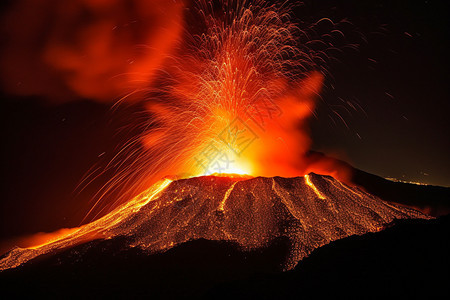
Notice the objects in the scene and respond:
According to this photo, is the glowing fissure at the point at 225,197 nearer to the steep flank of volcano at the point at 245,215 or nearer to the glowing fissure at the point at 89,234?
the steep flank of volcano at the point at 245,215

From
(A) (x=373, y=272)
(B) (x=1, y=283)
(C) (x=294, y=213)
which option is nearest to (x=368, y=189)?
(C) (x=294, y=213)

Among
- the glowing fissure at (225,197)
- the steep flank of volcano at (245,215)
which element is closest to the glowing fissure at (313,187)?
the steep flank of volcano at (245,215)

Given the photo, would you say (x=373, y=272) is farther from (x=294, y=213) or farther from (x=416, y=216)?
(x=416, y=216)

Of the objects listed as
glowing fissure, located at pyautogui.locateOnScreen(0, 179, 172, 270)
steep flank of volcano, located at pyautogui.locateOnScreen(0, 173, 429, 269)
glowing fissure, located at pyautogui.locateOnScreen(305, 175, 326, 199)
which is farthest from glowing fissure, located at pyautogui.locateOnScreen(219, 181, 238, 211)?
glowing fissure, located at pyautogui.locateOnScreen(305, 175, 326, 199)

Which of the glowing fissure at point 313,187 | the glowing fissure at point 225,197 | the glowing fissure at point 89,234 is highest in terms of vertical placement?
the glowing fissure at point 89,234

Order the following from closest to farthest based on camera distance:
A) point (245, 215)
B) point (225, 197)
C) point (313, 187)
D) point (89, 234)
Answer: point (245, 215), point (89, 234), point (225, 197), point (313, 187)

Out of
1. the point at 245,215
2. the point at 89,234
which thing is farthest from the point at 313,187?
the point at 89,234

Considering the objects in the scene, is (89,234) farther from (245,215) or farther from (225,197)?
(245,215)

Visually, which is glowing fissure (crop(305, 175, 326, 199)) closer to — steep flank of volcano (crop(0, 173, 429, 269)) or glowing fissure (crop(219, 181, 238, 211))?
steep flank of volcano (crop(0, 173, 429, 269))
